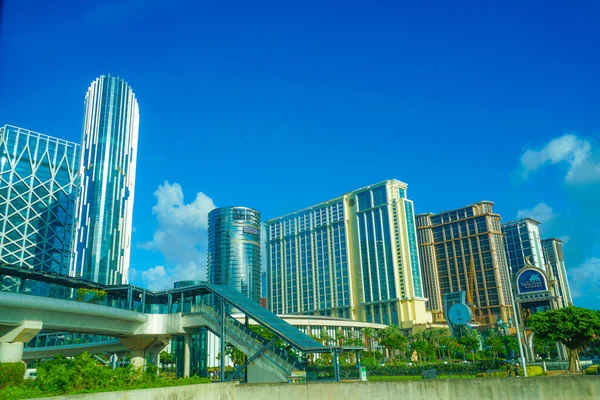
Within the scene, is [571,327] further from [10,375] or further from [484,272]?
[484,272]

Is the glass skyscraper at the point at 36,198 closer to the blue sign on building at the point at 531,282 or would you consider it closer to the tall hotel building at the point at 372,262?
the tall hotel building at the point at 372,262

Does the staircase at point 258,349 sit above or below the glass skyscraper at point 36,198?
below

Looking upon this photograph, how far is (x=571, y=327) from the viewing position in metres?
54.2

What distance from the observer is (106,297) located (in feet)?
154

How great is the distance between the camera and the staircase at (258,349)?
39.8 m

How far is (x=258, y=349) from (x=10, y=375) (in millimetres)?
19075

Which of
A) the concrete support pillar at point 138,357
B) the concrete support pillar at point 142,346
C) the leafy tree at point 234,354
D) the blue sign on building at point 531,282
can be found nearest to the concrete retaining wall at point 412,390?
the concrete support pillar at point 142,346

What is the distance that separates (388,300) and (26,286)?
468 ft

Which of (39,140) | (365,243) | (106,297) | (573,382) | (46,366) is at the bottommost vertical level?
(573,382)

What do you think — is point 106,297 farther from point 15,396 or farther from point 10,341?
point 15,396

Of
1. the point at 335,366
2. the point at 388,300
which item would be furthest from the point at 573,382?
the point at 388,300

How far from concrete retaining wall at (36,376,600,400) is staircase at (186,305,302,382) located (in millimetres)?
5042

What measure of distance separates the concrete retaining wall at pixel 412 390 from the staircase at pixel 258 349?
5.04 m

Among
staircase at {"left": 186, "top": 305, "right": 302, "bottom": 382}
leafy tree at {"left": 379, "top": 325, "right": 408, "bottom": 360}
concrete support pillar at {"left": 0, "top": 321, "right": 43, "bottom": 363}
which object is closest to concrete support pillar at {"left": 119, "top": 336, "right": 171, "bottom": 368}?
staircase at {"left": 186, "top": 305, "right": 302, "bottom": 382}
